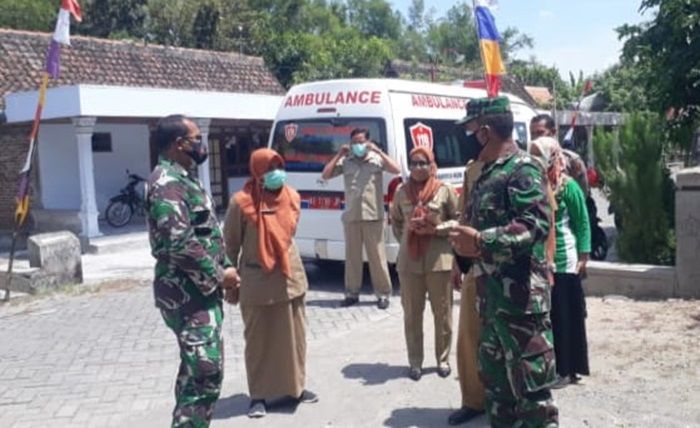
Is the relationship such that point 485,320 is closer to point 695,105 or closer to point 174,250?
point 174,250

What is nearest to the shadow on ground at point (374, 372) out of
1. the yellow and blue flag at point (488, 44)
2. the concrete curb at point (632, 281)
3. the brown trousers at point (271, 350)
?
the brown trousers at point (271, 350)

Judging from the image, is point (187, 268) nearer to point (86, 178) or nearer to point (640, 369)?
point (640, 369)

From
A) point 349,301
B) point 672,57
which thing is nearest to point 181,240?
point 349,301

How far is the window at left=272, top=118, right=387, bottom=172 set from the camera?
9113 millimetres

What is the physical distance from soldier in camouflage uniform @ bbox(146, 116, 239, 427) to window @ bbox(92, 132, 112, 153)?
1491 cm

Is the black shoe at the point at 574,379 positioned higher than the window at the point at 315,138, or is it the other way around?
the window at the point at 315,138

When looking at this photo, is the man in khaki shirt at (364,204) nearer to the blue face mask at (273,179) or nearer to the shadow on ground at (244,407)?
the shadow on ground at (244,407)

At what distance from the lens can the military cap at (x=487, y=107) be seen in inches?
154

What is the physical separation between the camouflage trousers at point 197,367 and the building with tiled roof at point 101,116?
37.2ft

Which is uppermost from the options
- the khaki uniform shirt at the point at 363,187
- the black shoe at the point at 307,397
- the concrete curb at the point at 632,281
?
the khaki uniform shirt at the point at 363,187

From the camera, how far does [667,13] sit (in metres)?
10.1

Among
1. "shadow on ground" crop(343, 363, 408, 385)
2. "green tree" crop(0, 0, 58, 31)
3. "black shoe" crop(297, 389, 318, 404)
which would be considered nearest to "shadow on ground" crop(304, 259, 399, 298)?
"shadow on ground" crop(343, 363, 408, 385)

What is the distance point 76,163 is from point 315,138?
9788 millimetres

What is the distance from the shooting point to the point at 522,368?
12.1 feet
